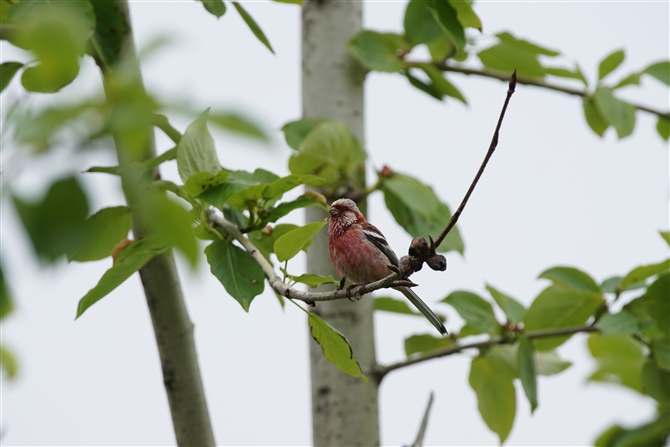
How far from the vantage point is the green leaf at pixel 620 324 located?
133 inches

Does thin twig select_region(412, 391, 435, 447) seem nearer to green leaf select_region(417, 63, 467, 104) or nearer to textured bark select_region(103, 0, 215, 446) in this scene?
textured bark select_region(103, 0, 215, 446)

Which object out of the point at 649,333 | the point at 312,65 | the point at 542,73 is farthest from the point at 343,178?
the point at 649,333

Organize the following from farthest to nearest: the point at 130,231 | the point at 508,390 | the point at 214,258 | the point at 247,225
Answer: the point at 508,390 → the point at 130,231 → the point at 247,225 → the point at 214,258

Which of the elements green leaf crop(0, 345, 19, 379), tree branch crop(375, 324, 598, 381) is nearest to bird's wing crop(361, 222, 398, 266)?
tree branch crop(375, 324, 598, 381)

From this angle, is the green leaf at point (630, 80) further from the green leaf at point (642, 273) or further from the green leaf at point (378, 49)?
the green leaf at point (378, 49)

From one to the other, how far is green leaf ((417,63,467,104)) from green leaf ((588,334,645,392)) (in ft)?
4.85

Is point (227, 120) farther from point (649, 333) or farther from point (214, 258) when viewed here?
point (649, 333)

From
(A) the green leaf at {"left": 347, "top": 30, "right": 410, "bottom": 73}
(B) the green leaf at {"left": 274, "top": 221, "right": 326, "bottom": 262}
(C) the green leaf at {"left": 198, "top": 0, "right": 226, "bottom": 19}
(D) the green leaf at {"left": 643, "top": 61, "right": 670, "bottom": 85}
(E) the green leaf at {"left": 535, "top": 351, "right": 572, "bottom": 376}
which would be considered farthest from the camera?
(D) the green leaf at {"left": 643, "top": 61, "right": 670, "bottom": 85}

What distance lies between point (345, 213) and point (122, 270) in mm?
1282

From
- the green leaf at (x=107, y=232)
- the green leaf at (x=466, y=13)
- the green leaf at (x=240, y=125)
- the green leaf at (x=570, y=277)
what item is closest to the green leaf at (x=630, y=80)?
the green leaf at (x=570, y=277)

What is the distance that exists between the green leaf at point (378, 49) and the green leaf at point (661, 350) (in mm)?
1935

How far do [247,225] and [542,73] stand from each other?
2.29 metres

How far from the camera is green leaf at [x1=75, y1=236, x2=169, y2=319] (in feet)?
8.27

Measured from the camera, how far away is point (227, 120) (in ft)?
2.85
